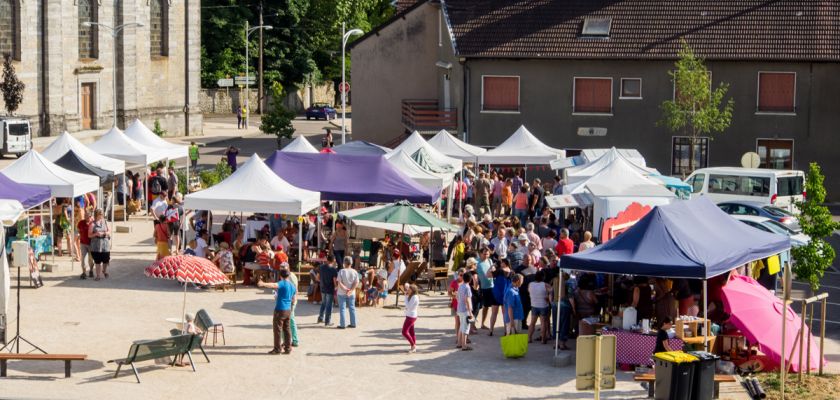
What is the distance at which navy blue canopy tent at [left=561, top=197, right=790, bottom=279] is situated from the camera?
2028 cm

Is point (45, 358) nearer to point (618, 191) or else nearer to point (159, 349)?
point (159, 349)

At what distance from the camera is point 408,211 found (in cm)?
2794

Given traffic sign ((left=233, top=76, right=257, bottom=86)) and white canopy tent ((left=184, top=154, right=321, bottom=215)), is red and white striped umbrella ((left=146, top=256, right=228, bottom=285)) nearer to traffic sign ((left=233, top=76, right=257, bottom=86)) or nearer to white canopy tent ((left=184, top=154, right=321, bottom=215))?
white canopy tent ((left=184, top=154, right=321, bottom=215))

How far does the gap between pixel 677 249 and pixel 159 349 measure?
800cm

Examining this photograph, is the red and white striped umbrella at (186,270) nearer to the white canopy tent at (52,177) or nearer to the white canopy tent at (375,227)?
the white canopy tent at (375,227)

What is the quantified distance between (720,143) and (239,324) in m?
27.4

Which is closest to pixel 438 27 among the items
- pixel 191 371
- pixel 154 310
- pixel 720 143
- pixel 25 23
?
pixel 720 143

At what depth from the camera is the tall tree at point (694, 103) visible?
45.2 m

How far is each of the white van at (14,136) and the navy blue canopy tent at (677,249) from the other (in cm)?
3921

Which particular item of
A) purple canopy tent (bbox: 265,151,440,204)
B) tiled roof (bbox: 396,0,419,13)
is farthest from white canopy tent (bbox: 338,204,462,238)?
tiled roof (bbox: 396,0,419,13)

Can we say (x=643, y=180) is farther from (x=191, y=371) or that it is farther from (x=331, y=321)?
(x=191, y=371)

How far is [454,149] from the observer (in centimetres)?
3975

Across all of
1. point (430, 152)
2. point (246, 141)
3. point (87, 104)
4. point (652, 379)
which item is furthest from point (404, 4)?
point (652, 379)

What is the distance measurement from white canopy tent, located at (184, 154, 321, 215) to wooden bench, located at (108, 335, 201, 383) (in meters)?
7.35
